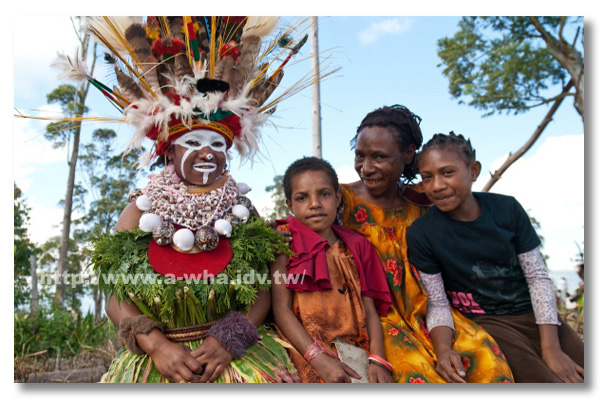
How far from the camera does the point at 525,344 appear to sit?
250 cm

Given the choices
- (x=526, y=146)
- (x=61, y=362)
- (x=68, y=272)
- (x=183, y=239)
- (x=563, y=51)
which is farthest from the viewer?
(x=68, y=272)

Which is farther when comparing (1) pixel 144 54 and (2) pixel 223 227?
(1) pixel 144 54

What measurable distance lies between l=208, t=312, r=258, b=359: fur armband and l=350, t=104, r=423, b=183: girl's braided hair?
1368 mm

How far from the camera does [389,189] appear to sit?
9.75 feet

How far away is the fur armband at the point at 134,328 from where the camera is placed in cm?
219

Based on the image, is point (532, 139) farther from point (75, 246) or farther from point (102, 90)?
point (75, 246)

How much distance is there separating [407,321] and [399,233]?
0.51 meters

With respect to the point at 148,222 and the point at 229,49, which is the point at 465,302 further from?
the point at 229,49

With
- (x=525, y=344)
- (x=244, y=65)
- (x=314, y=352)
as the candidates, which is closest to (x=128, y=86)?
(x=244, y=65)

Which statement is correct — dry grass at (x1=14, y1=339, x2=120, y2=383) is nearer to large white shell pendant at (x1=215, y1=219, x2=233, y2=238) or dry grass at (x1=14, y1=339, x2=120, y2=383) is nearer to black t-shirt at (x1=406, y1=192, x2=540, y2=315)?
large white shell pendant at (x1=215, y1=219, x2=233, y2=238)

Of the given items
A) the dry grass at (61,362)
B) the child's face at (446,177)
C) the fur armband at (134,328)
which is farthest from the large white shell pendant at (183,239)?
the dry grass at (61,362)

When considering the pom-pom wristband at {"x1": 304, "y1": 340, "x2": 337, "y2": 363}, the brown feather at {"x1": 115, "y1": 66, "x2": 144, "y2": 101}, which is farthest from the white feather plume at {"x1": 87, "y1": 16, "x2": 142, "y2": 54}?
the pom-pom wristband at {"x1": 304, "y1": 340, "x2": 337, "y2": 363}

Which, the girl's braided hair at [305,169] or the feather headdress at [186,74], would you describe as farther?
the girl's braided hair at [305,169]

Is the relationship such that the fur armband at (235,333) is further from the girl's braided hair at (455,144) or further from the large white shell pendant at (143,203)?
the girl's braided hair at (455,144)
